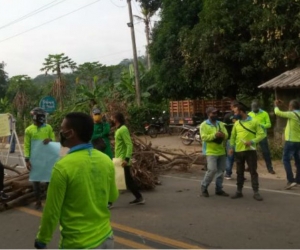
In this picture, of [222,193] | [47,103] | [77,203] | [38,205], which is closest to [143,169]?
[222,193]

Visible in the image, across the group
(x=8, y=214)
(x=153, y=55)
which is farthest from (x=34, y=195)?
(x=153, y=55)

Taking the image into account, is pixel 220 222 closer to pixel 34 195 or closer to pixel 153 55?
pixel 34 195

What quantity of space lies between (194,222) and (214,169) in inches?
→ 73.1

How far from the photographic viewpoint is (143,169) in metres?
10.0

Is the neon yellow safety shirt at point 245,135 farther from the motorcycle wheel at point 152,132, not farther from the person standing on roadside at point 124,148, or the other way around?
the motorcycle wheel at point 152,132

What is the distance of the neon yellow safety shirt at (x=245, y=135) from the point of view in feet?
27.7

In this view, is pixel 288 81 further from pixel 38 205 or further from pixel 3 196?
pixel 3 196

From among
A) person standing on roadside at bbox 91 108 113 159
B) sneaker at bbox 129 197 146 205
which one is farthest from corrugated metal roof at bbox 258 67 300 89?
sneaker at bbox 129 197 146 205

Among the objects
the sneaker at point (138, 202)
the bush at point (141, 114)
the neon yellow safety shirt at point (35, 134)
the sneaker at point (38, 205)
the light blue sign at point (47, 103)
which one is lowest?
the sneaker at point (138, 202)

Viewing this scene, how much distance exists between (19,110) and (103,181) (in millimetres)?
34457

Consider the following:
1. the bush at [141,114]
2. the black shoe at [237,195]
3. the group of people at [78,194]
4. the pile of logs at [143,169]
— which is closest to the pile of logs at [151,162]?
the pile of logs at [143,169]

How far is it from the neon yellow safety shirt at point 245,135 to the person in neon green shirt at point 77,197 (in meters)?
5.53

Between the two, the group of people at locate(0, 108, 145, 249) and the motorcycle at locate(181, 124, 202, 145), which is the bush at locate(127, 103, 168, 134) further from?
the group of people at locate(0, 108, 145, 249)

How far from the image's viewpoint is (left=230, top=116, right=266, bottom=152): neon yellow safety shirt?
8.45 metres
